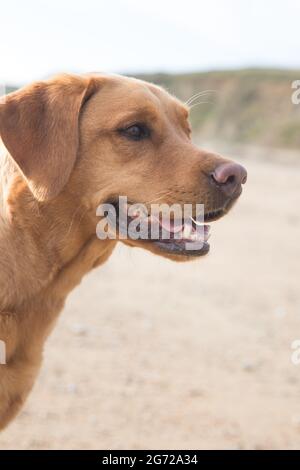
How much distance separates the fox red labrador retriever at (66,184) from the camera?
329cm

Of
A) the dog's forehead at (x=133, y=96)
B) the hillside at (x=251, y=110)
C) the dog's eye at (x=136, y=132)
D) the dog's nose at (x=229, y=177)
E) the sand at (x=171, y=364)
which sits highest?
the dog's forehead at (x=133, y=96)

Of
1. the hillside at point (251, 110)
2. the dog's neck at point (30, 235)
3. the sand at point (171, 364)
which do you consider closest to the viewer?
the dog's neck at point (30, 235)

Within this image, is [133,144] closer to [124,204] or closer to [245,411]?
[124,204]

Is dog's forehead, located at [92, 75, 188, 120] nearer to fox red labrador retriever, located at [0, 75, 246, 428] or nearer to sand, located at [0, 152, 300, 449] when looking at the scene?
fox red labrador retriever, located at [0, 75, 246, 428]

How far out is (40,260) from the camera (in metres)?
3.32

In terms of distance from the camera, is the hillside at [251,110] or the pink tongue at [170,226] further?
the hillside at [251,110]

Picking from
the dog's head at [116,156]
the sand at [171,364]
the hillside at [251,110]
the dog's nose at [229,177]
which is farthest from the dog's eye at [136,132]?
the hillside at [251,110]

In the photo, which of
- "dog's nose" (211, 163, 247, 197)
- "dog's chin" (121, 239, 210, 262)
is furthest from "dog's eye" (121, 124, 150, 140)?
"dog's chin" (121, 239, 210, 262)

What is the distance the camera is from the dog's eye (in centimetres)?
346

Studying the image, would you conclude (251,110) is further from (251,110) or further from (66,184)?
(66,184)

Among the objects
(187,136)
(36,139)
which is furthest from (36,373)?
(187,136)

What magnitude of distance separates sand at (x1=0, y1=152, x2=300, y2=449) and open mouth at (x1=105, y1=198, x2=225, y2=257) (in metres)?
0.65

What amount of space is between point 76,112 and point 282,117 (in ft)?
160

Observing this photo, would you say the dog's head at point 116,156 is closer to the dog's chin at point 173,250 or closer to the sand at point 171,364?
the dog's chin at point 173,250
